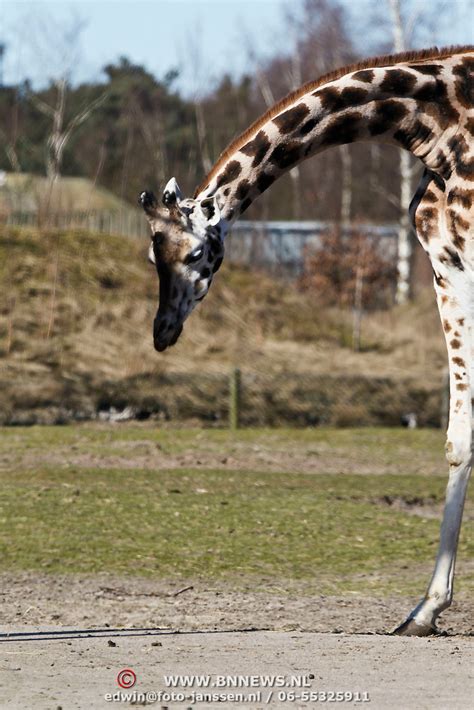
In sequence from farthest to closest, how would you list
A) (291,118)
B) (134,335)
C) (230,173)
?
(134,335)
(291,118)
(230,173)

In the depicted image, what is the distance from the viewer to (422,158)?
8.16 m

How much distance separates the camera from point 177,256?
7.13 meters

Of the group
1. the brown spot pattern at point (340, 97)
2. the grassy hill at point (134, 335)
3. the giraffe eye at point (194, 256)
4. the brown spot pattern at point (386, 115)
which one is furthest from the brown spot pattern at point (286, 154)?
the grassy hill at point (134, 335)

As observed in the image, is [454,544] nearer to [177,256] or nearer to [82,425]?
[177,256]

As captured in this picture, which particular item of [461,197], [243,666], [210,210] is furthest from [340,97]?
[243,666]

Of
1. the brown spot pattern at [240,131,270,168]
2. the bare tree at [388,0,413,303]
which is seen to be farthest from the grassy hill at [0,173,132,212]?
the brown spot pattern at [240,131,270,168]

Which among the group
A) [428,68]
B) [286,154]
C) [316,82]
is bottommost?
[286,154]

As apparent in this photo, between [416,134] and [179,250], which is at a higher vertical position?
[416,134]

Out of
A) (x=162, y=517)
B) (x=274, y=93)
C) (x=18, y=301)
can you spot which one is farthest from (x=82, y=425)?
(x=274, y=93)

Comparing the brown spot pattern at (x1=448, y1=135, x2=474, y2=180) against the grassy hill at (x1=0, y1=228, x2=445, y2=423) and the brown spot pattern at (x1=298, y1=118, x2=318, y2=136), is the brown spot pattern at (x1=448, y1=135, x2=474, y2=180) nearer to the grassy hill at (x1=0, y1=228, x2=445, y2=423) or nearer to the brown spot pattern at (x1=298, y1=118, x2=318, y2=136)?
the brown spot pattern at (x1=298, y1=118, x2=318, y2=136)

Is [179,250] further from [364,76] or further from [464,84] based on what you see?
[464,84]

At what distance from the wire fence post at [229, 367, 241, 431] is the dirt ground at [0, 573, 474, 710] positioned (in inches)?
470

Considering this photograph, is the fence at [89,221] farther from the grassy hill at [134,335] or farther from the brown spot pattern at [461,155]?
the brown spot pattern at [461,155]

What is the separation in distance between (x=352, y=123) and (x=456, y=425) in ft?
6.02
